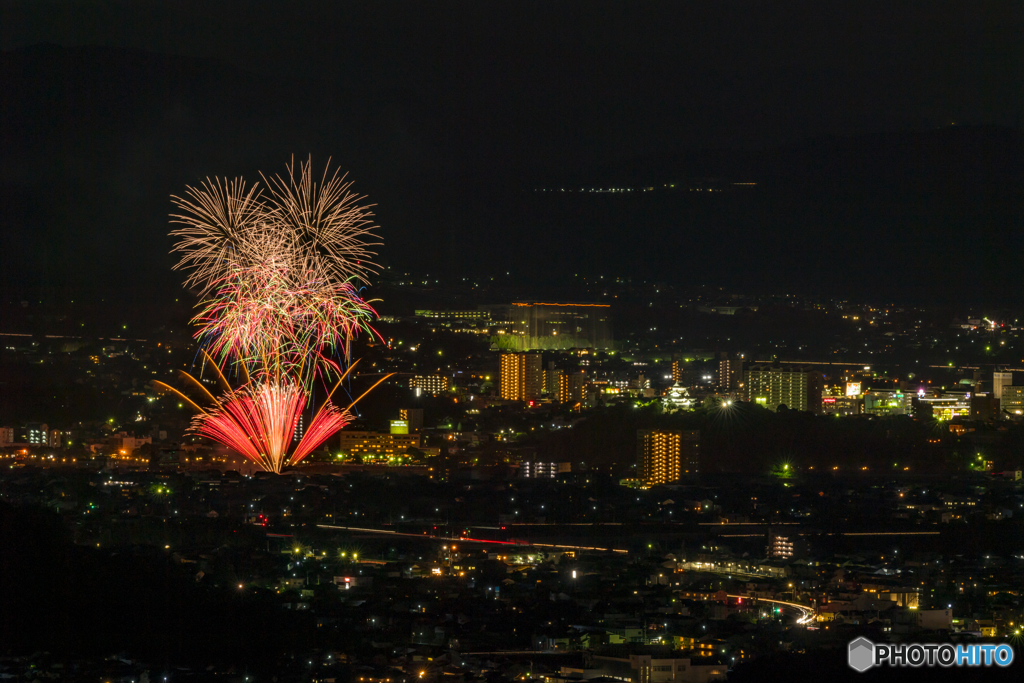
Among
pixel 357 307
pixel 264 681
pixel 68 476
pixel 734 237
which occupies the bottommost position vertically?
pixel 264 681

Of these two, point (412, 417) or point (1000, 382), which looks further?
point (1000, 382)

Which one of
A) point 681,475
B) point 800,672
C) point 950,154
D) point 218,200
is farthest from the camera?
point 950,154

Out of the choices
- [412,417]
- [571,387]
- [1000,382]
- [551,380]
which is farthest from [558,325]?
[412,417]

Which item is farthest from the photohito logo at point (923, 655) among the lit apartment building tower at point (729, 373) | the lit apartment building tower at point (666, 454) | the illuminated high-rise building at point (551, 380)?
the lit apartment building tower at point (729, 373)

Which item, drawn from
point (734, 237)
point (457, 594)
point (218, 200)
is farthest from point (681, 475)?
point (734, 237)

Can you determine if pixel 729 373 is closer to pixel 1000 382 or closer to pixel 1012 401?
pixel 1000 382

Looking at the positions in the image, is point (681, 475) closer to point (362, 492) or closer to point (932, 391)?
point (362, 492)

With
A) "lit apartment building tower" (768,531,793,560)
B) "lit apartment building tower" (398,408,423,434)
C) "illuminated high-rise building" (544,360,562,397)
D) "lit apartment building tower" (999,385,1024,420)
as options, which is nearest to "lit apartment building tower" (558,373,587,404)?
"illuminated high-rise building" (544,360,562,397)

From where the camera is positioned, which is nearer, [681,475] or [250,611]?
[250,611]

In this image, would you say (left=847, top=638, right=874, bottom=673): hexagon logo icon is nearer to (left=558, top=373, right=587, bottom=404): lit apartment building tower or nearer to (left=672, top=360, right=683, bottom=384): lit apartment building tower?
(left=558, top=373, right=587, bottom=404): lit apartment building tower
